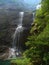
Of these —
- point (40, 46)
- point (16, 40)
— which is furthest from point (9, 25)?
point (40, 46)

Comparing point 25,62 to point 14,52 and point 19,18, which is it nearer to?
point 14,52

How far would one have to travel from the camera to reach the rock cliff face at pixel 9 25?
15.9 meters

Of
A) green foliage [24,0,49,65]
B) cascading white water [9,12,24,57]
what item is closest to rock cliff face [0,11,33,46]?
cascading white water [9,12,24,57]

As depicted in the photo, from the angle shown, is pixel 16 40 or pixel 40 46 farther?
pixel 16 40

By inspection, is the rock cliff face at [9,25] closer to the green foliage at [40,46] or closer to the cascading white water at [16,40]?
the cascading white water at [16,40]

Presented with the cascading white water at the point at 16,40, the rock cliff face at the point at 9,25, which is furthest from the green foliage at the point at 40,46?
the rock cliff face at the point at 9,25

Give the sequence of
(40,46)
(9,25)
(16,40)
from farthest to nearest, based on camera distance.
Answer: (9,25)
(16,40)
(40,46)

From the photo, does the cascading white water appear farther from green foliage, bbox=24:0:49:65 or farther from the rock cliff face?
green foliage, bbox=24:0:49:65

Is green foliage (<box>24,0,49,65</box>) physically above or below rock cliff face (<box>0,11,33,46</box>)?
above

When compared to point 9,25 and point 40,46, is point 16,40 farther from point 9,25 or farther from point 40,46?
point 40,46

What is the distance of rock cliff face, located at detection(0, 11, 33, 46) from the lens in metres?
15.9

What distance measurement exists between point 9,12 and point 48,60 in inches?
635

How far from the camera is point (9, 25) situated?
17000 mm

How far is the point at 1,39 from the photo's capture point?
53.1 feet
